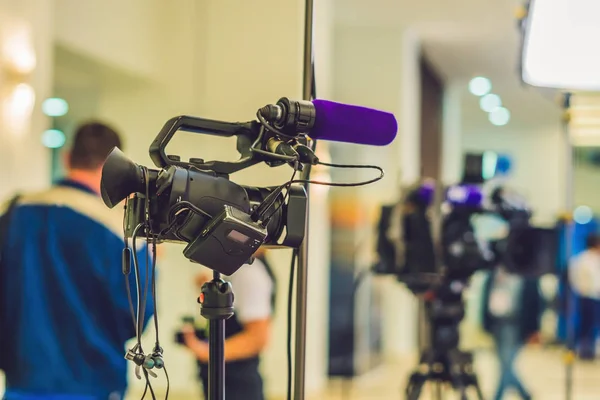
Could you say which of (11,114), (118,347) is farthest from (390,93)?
(118,347)

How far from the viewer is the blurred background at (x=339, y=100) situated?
9.83 feet

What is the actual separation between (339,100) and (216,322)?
491 cm

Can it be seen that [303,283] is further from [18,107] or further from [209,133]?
[18,107]

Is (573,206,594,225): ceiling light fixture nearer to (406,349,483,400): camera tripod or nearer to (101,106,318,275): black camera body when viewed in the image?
(406,349,483,400): camera tripod

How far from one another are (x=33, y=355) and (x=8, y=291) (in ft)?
0.60

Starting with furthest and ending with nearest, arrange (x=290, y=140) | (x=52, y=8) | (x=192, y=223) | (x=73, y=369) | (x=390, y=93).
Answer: (x=390, y=93) < (x=52, y=8) < (x=73, y=369) < (x=290, y=140) < (x=192, y=223)

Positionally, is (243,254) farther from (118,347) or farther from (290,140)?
(118,347)

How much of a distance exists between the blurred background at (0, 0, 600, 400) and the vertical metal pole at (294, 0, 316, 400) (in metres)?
0.05

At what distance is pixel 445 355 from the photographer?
8.20 feet

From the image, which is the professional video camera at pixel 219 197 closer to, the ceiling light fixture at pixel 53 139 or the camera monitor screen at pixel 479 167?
the camera monitor screen at pixel 479 167

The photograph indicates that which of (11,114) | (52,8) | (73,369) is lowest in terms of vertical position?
(73,369)

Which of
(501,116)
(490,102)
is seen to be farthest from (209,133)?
(490,102)

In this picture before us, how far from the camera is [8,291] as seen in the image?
1882mm

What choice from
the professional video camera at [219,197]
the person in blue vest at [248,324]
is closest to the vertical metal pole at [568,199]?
the person in blue vest at [248,324]
